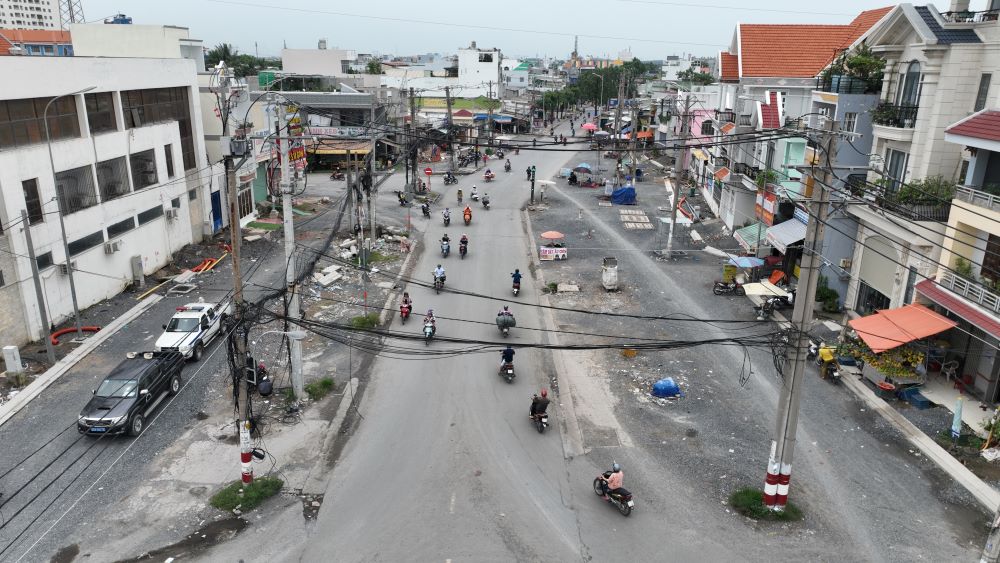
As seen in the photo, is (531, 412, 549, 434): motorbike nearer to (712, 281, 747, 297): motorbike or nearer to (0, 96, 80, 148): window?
(712, 281, 747, 297): motorbike

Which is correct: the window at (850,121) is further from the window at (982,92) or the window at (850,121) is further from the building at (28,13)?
the building at (28,13)

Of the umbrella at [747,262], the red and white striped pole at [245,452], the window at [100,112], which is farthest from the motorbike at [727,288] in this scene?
the window at [100,112]

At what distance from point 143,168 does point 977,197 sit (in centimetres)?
3377

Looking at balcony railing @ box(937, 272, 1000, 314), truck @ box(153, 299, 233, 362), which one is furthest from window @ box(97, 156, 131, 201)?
balcony railing @ box(937, 272, 1000, 314)

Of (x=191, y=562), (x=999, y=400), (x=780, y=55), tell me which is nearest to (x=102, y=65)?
(x=191, y=562)

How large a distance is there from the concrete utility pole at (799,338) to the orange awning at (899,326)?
723 cm

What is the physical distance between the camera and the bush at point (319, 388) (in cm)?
2056

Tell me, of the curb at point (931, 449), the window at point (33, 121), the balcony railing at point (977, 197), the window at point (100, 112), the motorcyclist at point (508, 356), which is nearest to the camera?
the curb at point (931, 449)

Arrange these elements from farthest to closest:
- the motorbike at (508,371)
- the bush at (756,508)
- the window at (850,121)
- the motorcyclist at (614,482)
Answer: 1. the window at (850,121)
2. the motorbike at (508,371)
3. the motorcyclist at (614,482)
4. the bush at (756,508)

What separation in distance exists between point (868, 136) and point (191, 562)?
27.9 meters

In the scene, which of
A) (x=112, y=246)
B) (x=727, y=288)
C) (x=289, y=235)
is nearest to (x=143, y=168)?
(x=112, y=246)

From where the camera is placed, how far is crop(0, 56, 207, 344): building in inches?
930

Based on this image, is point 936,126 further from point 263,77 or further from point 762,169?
point 263,77

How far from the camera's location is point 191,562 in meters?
13.5
